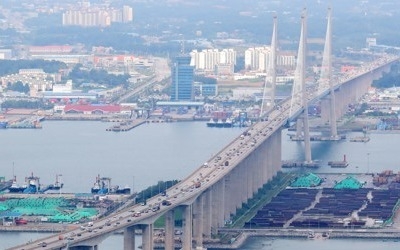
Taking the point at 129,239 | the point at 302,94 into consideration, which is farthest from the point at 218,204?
the point at 302,94

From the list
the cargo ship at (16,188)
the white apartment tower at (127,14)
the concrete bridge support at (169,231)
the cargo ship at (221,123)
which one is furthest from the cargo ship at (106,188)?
the white apartment tower at (127,14)

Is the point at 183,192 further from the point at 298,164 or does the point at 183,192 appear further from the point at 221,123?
the point at 221,123

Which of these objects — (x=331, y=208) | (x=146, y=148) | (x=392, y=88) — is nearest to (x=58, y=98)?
(x=392, y=88)

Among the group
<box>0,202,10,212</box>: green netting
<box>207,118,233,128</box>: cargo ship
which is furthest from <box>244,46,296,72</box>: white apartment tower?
<box>0,202,10,212</box>: green netting

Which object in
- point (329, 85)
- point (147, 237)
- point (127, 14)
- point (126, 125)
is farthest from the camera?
point (127, 14)

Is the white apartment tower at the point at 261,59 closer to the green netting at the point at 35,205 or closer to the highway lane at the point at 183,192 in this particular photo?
the highway lane at the point at 183,192

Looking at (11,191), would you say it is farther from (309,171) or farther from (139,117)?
(139,117)

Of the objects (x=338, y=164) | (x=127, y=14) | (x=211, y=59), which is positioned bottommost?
(x=338, y=164)
